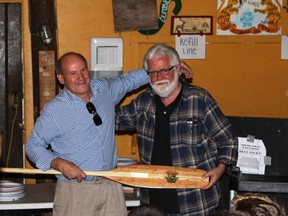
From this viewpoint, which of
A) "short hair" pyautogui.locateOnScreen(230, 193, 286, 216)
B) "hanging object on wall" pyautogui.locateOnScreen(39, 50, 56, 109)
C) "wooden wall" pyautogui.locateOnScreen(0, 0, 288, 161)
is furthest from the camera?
"wooden wall" pyautogui.locateOnScreen(0, 0, 288, 161)

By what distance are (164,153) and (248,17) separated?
2.28m

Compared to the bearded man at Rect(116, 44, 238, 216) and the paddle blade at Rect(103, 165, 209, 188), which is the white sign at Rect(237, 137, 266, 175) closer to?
the bearded man at Rect(116, 44, 238, 216)

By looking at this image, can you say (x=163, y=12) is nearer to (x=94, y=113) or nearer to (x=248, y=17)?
(x=248, y=17)

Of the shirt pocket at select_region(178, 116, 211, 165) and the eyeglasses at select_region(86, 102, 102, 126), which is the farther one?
the shirt pocket at select_region(178, 116, 211, 165)

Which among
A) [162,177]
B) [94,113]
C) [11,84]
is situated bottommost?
[162,177]

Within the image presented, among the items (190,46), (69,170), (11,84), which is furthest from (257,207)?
(11,84)

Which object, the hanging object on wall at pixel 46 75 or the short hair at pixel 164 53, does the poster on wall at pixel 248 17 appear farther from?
the short hair at pixel 164 53

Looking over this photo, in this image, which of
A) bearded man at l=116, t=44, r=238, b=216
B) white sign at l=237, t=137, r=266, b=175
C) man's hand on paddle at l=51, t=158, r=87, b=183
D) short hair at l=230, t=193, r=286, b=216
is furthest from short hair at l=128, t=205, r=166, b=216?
white sign at l=237, t=137, r=266, b=175

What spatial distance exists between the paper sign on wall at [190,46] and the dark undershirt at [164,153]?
1716 millimetres

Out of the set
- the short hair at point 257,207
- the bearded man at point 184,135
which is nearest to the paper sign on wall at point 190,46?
the bearded man at point 184,135

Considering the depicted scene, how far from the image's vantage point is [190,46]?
20.9 feet

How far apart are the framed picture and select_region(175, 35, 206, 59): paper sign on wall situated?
5cm

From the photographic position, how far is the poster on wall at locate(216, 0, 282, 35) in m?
6.41

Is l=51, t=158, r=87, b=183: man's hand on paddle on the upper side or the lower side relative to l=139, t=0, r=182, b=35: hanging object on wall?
lower
